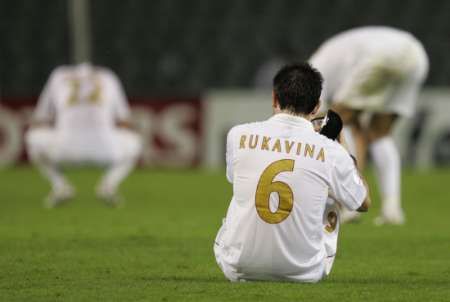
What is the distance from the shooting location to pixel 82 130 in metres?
12.0

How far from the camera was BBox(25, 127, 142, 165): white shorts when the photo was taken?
38.7 feet

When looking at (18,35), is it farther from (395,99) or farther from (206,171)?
(395,99)

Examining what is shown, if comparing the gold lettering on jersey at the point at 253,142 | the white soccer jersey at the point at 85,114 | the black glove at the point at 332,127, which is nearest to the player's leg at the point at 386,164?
the white soccer jersey at the point at 85,114

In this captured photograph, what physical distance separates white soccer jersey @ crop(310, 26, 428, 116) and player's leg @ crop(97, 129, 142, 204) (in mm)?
2567

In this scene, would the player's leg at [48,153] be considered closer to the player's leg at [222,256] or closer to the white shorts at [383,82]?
the white shorts at [383,82]

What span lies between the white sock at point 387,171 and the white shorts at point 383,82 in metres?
0.28

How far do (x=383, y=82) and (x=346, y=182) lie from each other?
171 inches

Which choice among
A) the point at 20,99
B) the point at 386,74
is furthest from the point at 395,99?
the point at 20,99

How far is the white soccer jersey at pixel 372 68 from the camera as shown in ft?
32.4

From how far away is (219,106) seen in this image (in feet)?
56.1

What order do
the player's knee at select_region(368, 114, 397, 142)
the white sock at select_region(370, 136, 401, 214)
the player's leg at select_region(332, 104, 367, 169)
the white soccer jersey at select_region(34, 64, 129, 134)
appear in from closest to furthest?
the white sock at select_region(370, 136, 401, 214)
the player's leg at select_region(332, 104, 367, 169)
the player's knee at select_region(368, 114, 397, 142)
the white soccer jersey at select_region(34, 64, 129, 134)

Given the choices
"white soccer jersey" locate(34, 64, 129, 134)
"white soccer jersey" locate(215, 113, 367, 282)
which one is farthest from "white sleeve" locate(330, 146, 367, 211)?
"white soccer jersey" locate(34, 64, 129, 134)

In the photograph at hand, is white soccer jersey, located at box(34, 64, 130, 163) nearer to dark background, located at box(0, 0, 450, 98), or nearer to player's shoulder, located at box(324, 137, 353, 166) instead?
dark background, located at box(0, 0, 450, 98)

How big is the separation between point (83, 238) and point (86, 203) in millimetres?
3881
